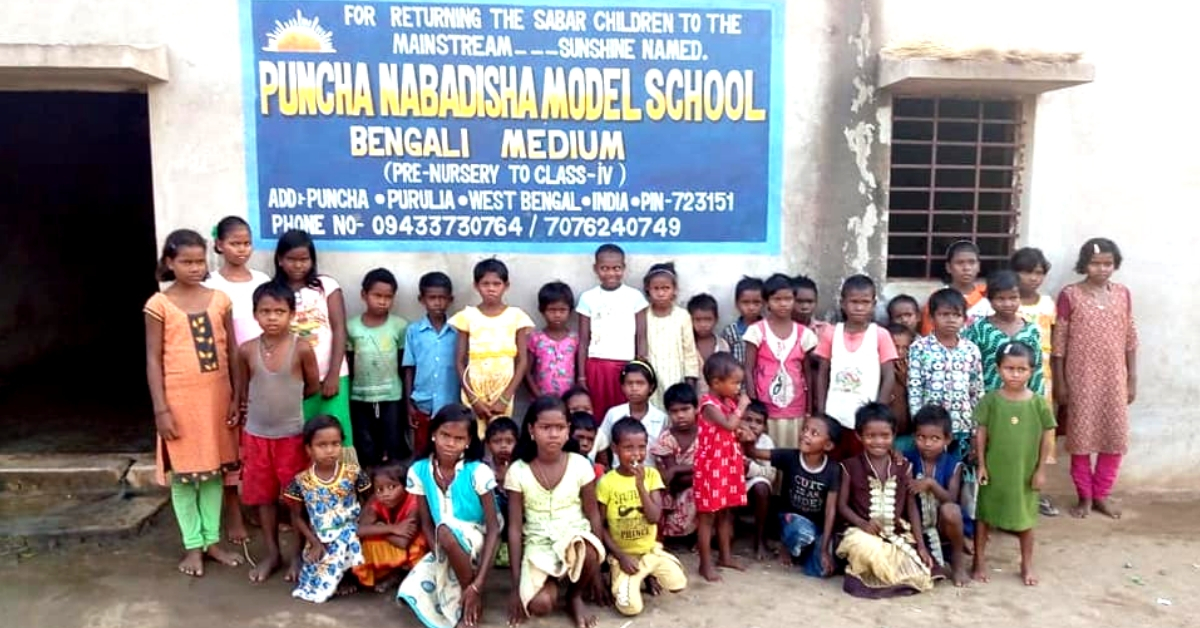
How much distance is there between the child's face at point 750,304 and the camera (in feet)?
14.2

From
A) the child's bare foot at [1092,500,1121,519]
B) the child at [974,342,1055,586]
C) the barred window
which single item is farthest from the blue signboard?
the child's bare foot at [1092,500,1121,519]

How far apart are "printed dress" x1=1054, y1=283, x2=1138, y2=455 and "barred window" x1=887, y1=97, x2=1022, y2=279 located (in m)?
0.50

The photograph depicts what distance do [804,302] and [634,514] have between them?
4.89 feet

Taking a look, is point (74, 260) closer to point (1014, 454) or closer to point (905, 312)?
point (905, 312)

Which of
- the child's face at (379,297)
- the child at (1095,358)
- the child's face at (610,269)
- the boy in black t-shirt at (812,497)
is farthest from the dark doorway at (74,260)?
the child at (1095,358)

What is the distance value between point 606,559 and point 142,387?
4916 mm

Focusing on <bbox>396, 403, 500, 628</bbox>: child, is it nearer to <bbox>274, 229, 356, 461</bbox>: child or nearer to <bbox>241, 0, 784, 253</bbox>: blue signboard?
<bbox>274, 229, 356, 461</bbox>: child

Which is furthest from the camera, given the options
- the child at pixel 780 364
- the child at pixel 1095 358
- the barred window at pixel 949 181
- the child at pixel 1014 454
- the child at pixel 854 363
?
the barred window at pixel 949 181

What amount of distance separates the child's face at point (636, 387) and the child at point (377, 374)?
3.73 feet

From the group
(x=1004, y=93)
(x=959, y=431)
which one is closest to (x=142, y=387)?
(x=959, y=431)

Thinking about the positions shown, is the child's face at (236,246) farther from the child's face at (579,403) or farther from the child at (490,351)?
the child's face at (579,403)

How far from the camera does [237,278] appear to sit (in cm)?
400

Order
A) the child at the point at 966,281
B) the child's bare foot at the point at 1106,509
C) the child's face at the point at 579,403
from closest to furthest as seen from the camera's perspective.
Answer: the child's face at the point at 579,403, the child at the point at 966,281, the child's bare foot at the point at 1106,509

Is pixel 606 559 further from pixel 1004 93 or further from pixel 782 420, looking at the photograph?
pixel 1004 93
